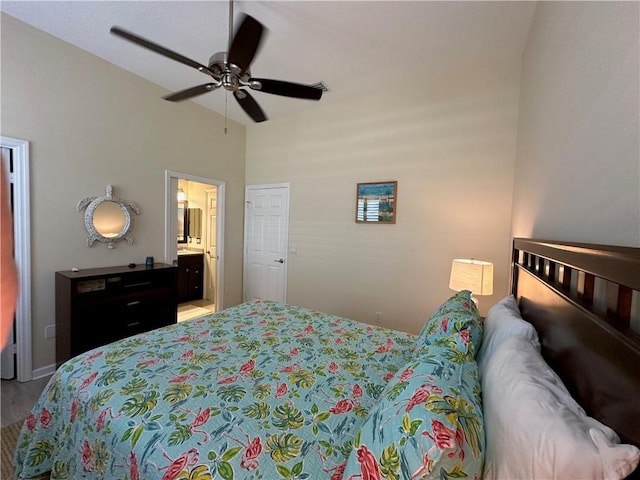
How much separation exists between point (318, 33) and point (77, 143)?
246 cm

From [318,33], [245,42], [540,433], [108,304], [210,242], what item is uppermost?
[318,33]

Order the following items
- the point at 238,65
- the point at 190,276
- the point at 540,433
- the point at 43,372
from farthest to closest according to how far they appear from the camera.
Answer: the point at 190,276 → the point at 43,372 → the point at 238,65 → the point at 540,433

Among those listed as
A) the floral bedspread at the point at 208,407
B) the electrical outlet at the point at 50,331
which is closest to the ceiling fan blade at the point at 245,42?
the floral bedspread at the point at 208,407

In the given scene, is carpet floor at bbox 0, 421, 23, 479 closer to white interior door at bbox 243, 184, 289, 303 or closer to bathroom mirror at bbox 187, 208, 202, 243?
white interior door at bbox 243, 184, 289, 303

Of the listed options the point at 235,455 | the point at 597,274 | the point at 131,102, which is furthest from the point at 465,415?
the point at 131,102

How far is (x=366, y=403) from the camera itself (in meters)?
1.26

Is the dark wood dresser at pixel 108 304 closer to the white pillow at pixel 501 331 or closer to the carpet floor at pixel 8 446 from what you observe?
the carpet floor at pixel 8 446

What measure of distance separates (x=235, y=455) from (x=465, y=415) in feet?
2.50

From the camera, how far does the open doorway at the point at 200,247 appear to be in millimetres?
4188

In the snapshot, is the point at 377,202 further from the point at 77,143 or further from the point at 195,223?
the point at 195,223

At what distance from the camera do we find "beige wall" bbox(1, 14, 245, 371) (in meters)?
2.35

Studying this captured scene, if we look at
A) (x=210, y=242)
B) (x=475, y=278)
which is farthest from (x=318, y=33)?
(x=210, y=242)

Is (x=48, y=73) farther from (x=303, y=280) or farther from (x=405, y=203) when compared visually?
(x=405, y=203)

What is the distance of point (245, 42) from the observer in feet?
5.51
